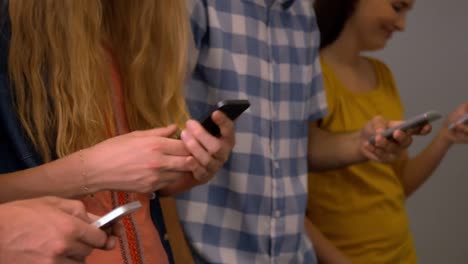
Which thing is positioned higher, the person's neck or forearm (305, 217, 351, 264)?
the person's neck

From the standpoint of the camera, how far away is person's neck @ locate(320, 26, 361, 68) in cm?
151

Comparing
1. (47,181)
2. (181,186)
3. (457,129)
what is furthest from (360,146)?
(47,181)

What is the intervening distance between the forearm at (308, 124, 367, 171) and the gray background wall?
34.3 inches

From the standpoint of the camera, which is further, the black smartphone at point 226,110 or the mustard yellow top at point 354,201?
the mustard yellow top at point 354,201

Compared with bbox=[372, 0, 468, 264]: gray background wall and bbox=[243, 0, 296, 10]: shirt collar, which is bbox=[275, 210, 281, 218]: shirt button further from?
bbox=[372, 0, 468, 264]: gray background wall

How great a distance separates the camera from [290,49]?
1239 mm

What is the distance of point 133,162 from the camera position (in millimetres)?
769

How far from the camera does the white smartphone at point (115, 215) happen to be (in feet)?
1.99

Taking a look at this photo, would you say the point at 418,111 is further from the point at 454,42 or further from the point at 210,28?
the point at 210,28

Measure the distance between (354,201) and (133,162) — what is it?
772mm

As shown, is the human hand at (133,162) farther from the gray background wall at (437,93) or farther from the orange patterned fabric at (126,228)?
the gray background wall at (437,93)

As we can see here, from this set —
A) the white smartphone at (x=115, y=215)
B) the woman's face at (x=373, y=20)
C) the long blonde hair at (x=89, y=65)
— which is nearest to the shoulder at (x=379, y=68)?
the woman's face at (x=373, y=20)

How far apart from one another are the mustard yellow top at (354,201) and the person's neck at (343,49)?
2.3 inches

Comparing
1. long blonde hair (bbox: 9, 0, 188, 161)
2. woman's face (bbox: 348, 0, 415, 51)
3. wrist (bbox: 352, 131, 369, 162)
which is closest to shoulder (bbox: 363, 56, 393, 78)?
woman's face (bbox: 348, 0, 415, 51)
